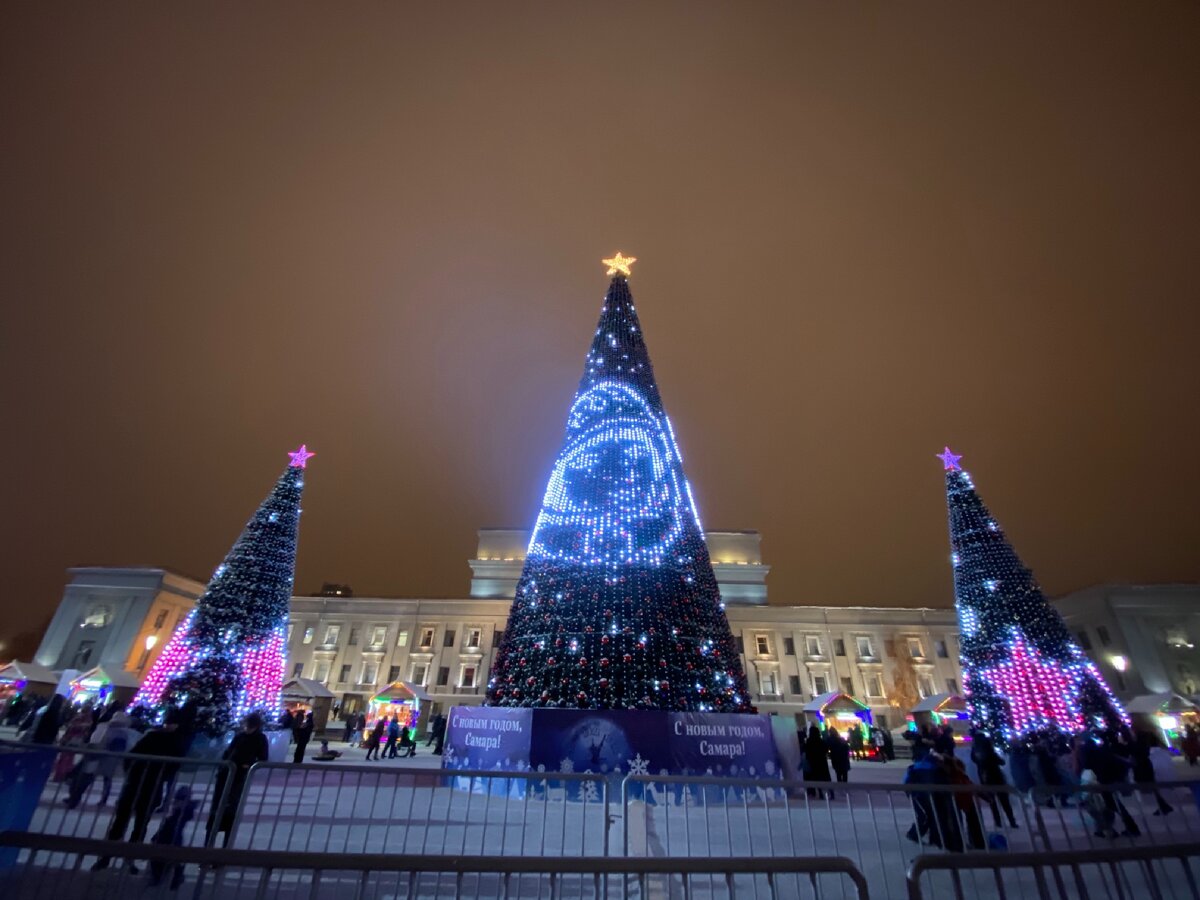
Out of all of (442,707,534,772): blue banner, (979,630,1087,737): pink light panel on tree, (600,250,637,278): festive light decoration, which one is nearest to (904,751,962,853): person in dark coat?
(442,707,534,772): blue banner

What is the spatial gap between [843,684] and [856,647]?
3086 mm

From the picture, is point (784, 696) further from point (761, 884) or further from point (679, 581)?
point (761, 884)

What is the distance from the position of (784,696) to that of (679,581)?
118ft

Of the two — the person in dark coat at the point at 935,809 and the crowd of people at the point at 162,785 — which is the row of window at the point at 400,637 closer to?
the crowd of people at the point at 162,785

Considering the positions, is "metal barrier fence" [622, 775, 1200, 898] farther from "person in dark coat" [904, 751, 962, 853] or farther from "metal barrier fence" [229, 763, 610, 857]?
"metal barrier fence" [229, 763, 610, 857]

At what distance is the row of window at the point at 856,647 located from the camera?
4188 cm

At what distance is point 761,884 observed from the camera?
4.92 metres

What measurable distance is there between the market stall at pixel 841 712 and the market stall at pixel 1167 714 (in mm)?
12726

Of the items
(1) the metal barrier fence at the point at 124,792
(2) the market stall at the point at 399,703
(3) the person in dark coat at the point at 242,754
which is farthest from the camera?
(2) the market stall at the point at 399,703

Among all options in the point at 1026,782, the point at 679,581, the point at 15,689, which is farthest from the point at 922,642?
the point at 15,689

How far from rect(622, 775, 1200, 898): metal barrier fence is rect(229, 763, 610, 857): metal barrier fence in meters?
0.70

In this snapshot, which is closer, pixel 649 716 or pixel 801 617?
pixel 649 716

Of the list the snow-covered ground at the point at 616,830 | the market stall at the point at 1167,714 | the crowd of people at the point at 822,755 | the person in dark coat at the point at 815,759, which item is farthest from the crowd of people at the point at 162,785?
the market stall at the point at 1167,714

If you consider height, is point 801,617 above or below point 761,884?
above
